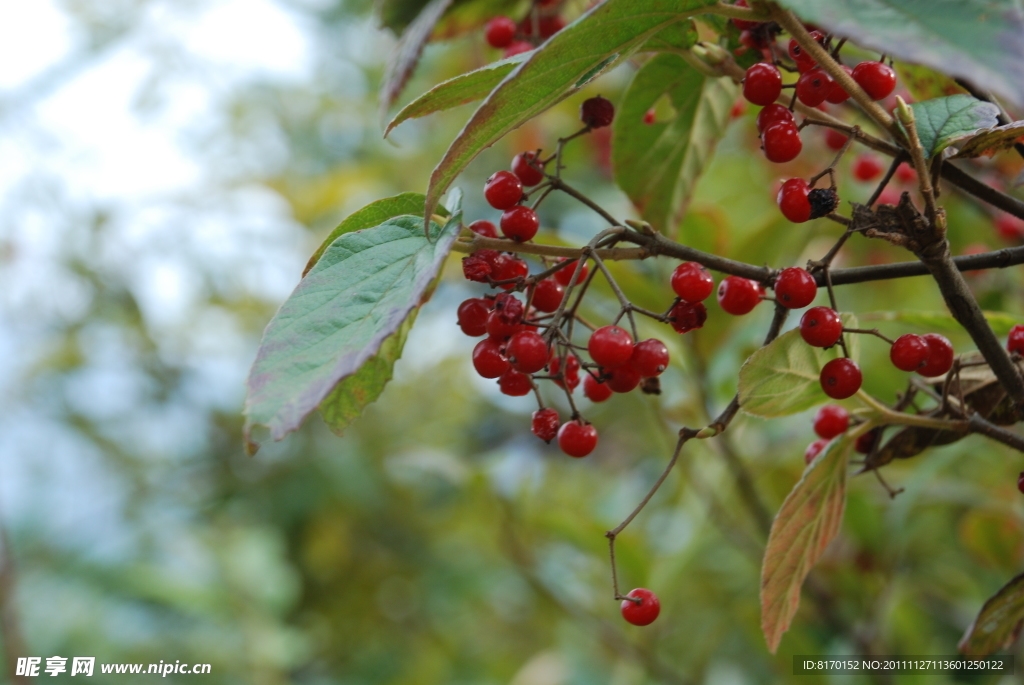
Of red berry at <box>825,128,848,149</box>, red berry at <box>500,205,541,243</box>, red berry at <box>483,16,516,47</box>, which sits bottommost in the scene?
red berry at <box>500,205,541,243</box>

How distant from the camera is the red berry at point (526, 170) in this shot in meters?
0.40

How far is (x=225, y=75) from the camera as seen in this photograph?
77.1 inches

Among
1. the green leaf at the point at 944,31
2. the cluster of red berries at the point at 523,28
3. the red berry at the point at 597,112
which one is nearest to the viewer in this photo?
the green leaf at the point at 944,31

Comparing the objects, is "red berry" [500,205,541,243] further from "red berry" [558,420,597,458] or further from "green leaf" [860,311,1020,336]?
"green leaf" [860,311,1020,336]

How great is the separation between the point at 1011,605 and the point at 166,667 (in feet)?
3.81

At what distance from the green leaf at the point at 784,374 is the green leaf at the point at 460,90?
173 millimetres

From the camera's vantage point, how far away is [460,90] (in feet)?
1.06

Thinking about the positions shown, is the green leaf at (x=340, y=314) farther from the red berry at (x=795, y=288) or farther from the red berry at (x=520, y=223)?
the red berry at (x=795, y=288)

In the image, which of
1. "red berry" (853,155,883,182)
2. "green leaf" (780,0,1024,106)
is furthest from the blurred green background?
"green leaf" (780,0,1024,106)

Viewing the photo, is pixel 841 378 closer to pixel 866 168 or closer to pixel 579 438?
pixel 579 438

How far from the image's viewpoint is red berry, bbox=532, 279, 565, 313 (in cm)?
39

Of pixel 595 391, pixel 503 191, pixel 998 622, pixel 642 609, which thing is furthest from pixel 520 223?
pixel 998 622

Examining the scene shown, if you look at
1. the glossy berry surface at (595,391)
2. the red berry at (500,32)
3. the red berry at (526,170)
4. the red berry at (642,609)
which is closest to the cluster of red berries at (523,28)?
the red berry at (500,32)

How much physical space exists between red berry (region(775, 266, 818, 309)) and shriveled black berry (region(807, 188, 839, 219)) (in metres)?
0.03
